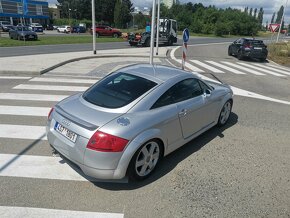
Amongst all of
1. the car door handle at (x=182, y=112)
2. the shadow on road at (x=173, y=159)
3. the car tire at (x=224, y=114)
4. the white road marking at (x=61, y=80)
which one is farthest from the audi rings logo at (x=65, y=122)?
the white road marking at (x=61, y=80)

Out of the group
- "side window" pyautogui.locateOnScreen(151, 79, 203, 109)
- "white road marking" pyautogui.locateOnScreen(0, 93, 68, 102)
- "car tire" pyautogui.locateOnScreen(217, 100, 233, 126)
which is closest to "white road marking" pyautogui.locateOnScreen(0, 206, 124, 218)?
"side window" pyautogui.locateOnScreen(151, 79, 203, 109)

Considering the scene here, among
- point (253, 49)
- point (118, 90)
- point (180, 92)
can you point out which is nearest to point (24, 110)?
point (118, 90)

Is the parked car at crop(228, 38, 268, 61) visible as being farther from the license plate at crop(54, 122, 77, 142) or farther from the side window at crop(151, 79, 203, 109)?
the license plate at crop(54, 122, 77, 142)

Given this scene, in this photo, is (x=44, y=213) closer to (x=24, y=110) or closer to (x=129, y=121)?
(x=129, y=121)

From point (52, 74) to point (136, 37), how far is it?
54.8 ft

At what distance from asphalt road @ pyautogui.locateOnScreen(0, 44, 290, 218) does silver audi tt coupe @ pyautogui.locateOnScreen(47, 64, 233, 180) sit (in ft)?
1.01

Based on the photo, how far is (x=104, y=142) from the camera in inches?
122

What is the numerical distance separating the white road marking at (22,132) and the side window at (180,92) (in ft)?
8.19

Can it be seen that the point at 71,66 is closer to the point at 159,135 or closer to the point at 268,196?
the point at 159,135

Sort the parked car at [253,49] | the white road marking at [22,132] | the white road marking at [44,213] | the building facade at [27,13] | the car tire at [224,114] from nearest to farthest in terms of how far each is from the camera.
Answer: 1. the white road marking at [44,213]
2. the white road marking at [22,132]
3. the car tire at [224,114]
4. the parked car at [253,49]
5. the building facade at [27,13]

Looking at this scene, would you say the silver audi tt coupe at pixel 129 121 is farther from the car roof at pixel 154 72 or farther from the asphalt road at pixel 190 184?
the asphalt road at pixel 190 184

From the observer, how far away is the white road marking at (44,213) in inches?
115

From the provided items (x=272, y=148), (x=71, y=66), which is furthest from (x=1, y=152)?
(x=71, y=66)

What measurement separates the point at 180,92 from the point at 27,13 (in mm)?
72568
